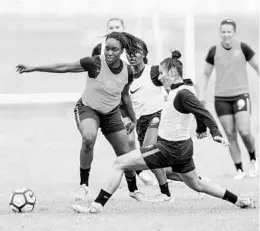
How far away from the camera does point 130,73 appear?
344 inches

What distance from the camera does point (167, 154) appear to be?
7801 mm

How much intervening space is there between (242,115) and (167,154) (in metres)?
3.92

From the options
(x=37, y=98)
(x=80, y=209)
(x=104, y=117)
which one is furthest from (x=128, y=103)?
(x=37, y=98)

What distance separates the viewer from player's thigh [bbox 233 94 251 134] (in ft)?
37.8

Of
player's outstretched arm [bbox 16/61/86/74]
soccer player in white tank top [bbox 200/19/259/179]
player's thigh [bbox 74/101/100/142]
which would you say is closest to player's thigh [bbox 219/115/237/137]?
soccer player in white tank top [bbox 200/19/259/179]

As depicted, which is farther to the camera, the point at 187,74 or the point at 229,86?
the point at 187,74

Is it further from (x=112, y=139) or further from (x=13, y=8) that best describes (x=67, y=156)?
(x=112, y=139)

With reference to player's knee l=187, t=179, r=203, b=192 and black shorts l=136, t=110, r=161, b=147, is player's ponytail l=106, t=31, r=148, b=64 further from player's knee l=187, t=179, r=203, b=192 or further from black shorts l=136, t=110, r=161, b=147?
player's knee l=187, t=179, r=203, b=192

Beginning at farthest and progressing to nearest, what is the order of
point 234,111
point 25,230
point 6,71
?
point 6,71, point 234,111, point 25,230

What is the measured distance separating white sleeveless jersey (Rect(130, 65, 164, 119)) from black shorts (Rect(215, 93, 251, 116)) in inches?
90.8

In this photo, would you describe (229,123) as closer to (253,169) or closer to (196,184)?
(253,169)

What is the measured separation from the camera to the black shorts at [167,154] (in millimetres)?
7797

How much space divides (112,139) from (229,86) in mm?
3358

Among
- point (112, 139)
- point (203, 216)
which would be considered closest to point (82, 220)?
point (203, 216)
